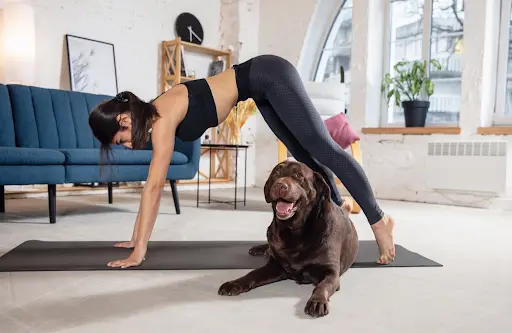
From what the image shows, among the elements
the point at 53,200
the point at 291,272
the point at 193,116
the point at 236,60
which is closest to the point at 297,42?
the point at 236,60

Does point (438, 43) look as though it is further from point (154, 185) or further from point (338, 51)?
point (154, 185)

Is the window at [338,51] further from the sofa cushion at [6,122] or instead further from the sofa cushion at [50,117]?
the sofa cushion at [6,122]

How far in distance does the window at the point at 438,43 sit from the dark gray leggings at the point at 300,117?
9.91 ft

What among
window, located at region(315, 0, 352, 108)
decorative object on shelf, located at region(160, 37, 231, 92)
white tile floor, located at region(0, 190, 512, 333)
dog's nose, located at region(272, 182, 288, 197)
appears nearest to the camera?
white tile floor, located at region(0, 190, 512, 333)

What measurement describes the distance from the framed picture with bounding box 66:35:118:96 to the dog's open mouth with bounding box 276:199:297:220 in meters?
3.29

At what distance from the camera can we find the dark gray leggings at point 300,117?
1.83 m

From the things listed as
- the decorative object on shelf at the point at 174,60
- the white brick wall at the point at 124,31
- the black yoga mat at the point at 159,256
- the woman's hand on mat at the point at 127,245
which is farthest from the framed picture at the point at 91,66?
the woman's hand on mat at the point at 127,245

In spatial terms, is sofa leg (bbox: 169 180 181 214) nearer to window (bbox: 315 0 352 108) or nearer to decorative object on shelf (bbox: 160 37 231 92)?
decorative object on shelf (bbox: 160 37 231 92)

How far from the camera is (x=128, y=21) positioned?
475cm

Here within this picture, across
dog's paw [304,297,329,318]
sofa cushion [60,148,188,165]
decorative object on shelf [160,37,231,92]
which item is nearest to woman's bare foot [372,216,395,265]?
dog's paw [304,297,329,318]

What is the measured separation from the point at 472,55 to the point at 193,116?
3117 mm

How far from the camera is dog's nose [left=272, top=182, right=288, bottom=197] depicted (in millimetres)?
1441

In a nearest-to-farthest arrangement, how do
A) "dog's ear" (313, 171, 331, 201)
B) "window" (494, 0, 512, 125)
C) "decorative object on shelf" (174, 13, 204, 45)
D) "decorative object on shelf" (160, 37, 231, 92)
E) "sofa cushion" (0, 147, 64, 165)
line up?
"dog's ear" (313, 171, 331, 201) → "sofa cushion" (0, 147, 64, 165) → "window" (494, 0, 512, 125) → "decorative object on shelf" (160, 37, 231, 92) → "decorative object on shelf" (174, 13, 204, 45)

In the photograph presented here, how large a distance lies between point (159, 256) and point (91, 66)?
2959mm
